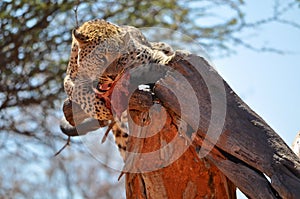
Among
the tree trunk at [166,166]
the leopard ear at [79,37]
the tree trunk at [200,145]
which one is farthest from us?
the leopard ear at [79,37]

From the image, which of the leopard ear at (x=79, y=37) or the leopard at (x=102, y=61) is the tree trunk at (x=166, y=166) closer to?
the leopard at (x=102, y=61)

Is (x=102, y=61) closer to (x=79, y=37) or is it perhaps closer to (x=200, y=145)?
(x=79, y=37)

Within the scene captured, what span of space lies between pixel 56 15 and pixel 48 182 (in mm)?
2143

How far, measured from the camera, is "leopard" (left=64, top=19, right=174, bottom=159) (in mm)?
2246

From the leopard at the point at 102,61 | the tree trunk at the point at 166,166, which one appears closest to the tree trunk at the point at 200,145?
the tree trunk at the point at 166,166

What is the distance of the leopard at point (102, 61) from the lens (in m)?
2.25

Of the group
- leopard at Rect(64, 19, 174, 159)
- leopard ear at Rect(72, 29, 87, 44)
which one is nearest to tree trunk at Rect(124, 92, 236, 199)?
leopard at Rect(64, 19, 174, 159)

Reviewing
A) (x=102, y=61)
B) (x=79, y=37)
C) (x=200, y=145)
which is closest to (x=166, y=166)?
(x=200, y=145)

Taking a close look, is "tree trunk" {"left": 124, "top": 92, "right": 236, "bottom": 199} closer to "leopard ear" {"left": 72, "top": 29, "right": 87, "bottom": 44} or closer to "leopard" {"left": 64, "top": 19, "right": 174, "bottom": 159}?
"leopard" {"left": 64, "top": 19, "right": 174, "bottom": 159}

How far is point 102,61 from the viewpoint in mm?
2328

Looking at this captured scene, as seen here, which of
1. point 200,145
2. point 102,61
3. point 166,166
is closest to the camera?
point 200,145

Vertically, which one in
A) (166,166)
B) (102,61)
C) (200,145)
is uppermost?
(102,61)

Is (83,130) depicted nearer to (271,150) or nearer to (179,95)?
(179,95)

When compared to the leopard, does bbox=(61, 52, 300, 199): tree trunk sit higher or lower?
lower
